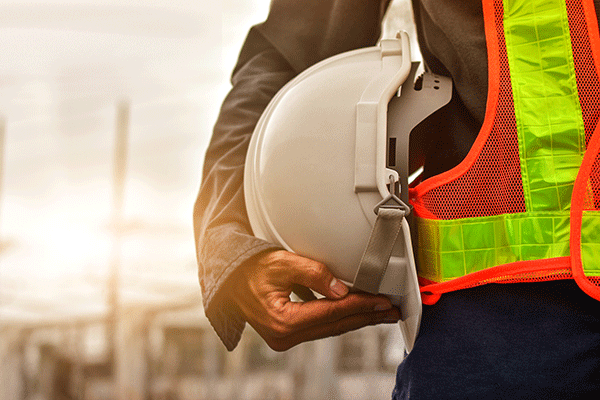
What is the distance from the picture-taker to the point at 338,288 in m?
0.59

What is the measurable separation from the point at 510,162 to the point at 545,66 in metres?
0.11

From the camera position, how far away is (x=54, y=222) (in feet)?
15.6

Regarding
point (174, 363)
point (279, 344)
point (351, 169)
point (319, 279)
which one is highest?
point (351, 169)

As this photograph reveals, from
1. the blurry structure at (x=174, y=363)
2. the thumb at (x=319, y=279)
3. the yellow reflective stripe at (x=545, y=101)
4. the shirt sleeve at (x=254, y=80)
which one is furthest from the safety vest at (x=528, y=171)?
the blurry structure at (x=174, y=363)

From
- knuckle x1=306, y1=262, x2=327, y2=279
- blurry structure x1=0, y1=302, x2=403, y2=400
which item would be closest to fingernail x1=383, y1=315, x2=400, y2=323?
knuckle x1=306, y1=262, x2=327, y2=279

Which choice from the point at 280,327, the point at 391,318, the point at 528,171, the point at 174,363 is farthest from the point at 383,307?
the point at 174,363

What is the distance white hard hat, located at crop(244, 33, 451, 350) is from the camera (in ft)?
1.79

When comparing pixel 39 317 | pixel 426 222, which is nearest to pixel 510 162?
pixel 426 222

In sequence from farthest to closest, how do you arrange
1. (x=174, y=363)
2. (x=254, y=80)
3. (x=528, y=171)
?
(x=174, y=363)
(x=254, y=80)
(x=528, y=171)

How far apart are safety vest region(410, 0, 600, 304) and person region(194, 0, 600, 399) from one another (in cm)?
3

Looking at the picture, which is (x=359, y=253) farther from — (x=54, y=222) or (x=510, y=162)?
(x=54, y=222)

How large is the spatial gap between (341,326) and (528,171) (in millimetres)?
284

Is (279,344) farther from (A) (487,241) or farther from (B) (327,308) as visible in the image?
(A) (487,241)

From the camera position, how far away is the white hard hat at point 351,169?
1.79ft
